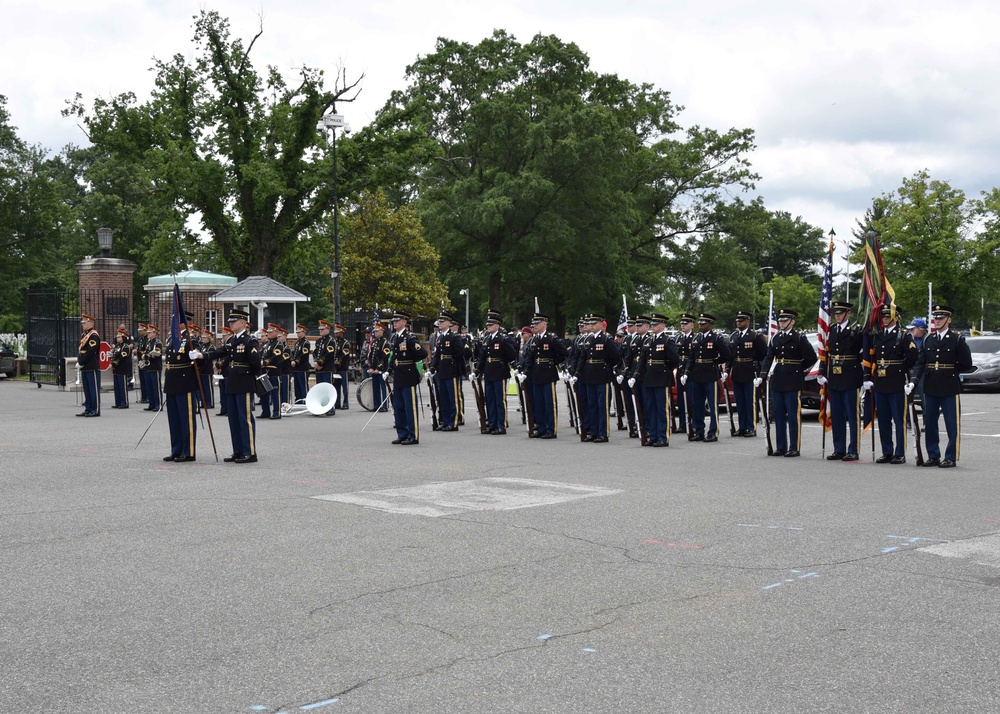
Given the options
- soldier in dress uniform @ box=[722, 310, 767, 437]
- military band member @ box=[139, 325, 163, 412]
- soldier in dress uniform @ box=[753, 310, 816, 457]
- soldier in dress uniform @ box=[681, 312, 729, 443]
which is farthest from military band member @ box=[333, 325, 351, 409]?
soldier in dress uniform @ box=[753, 310, 816, 457]

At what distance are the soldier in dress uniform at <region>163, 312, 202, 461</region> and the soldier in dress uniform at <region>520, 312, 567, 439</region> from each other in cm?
594

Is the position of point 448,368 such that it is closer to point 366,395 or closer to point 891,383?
point 366,395

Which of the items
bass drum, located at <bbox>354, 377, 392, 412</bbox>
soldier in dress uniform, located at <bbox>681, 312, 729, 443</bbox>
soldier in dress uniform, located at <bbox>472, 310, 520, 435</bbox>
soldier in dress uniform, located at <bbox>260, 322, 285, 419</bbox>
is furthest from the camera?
bass drum, located at <bbox>354, 377, 392, 412</bbox>

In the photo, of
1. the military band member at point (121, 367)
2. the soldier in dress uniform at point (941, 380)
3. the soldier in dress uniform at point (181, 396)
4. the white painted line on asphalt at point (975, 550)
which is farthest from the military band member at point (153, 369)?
the white painted line on asphalt at point (975, 550)

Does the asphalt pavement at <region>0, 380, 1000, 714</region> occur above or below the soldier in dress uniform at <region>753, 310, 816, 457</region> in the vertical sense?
below

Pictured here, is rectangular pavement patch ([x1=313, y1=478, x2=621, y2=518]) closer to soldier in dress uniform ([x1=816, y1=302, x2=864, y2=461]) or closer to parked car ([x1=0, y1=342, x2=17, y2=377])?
soldier in dress uniform ([x1=816, y1=302, x2=864, y2=461])

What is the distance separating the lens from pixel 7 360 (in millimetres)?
40375

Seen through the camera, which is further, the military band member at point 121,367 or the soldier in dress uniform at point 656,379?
the military band member at point 121,367

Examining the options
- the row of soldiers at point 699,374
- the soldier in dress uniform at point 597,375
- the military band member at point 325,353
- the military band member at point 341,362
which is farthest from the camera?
the military band member at point 341,362

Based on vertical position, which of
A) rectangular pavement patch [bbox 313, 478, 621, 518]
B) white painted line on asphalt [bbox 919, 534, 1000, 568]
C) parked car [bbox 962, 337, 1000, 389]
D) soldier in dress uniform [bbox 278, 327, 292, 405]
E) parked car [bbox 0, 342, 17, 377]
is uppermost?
parked car [bbox 0, 342, 17, 377]

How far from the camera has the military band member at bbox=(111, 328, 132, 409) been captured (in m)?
24.7

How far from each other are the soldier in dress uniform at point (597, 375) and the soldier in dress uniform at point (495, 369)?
187 cm

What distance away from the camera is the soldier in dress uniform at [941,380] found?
1367 centimetres

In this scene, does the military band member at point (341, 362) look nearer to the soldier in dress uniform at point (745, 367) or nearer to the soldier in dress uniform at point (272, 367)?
the soldier in dress uniform at point (272, 367)
